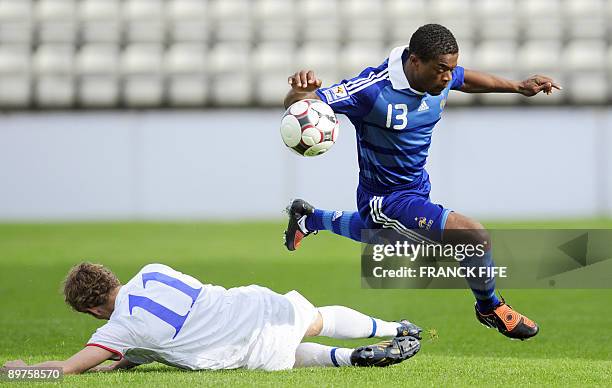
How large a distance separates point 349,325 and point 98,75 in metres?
17.1

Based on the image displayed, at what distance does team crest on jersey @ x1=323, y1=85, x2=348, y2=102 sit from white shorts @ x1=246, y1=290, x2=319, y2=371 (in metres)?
1.14

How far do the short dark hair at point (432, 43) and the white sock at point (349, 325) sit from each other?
1.38 metres

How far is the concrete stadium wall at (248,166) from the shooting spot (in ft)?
62.8

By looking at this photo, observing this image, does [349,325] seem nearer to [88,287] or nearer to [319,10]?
[88,287]

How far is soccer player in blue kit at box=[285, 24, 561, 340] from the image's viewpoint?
17.5 feet

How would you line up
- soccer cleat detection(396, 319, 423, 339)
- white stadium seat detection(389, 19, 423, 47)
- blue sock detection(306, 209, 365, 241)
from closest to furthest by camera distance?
1. soccer cleat detection(396, 319, 423, 339)
2. blue sock detection(306, 209, 365, 241)
3. white stadium seat detection(389, 19, 423, 47)

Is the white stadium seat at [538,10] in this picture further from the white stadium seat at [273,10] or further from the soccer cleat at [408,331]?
the soccer cleat at [408,331]

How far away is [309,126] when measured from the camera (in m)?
5.34

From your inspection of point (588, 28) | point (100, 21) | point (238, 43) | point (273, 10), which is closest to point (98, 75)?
point (100, 21)

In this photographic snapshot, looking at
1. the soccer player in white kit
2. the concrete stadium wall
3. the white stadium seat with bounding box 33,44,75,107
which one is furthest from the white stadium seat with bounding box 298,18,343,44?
the soccer player in white kit

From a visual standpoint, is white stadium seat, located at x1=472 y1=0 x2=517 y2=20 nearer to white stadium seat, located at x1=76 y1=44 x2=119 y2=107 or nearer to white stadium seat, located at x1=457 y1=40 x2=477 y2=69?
white stadium seat, located at x1=457 y1=40 x2=477 y2=69

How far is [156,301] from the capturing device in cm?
471

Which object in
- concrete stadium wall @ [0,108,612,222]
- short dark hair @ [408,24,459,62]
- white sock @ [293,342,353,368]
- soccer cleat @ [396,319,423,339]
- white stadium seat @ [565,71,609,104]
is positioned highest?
short dark hair @ [408,24,459,62]

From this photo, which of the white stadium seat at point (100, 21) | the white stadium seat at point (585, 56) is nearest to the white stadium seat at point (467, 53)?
the white stadium seat at point (585, 56)
